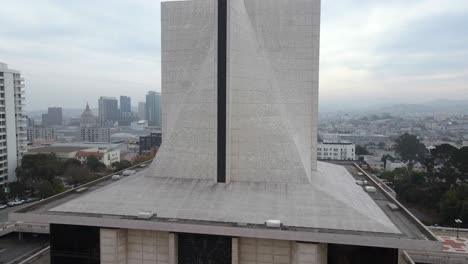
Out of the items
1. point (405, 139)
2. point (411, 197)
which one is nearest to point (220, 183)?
point (411, 197)

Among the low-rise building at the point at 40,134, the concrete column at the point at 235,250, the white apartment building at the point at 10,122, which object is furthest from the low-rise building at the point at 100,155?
the low-rise building at the point at 40,134

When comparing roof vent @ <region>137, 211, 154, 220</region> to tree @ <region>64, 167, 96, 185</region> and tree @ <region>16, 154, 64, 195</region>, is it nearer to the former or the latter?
tree @ <region>16, 154, 64, 195</region>

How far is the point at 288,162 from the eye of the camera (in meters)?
19.5

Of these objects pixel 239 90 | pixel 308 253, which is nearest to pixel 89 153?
pixel 239 90

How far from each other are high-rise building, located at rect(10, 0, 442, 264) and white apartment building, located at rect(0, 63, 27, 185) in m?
33.0

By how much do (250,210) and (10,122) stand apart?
44253 millimetres

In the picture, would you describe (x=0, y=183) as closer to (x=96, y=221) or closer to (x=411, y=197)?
(x=96, y=221)

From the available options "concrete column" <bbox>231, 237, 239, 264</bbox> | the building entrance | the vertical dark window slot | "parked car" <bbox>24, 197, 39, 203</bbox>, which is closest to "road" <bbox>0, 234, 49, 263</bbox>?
the building entrance

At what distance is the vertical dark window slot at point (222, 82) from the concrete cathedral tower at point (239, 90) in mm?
55

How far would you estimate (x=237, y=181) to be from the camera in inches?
787

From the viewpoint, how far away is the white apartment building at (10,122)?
154 feet

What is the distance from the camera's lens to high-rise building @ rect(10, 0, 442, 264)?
15.7 metres

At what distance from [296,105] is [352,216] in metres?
8.55

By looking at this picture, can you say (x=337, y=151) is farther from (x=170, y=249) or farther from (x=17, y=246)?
(x=170, y=249)
